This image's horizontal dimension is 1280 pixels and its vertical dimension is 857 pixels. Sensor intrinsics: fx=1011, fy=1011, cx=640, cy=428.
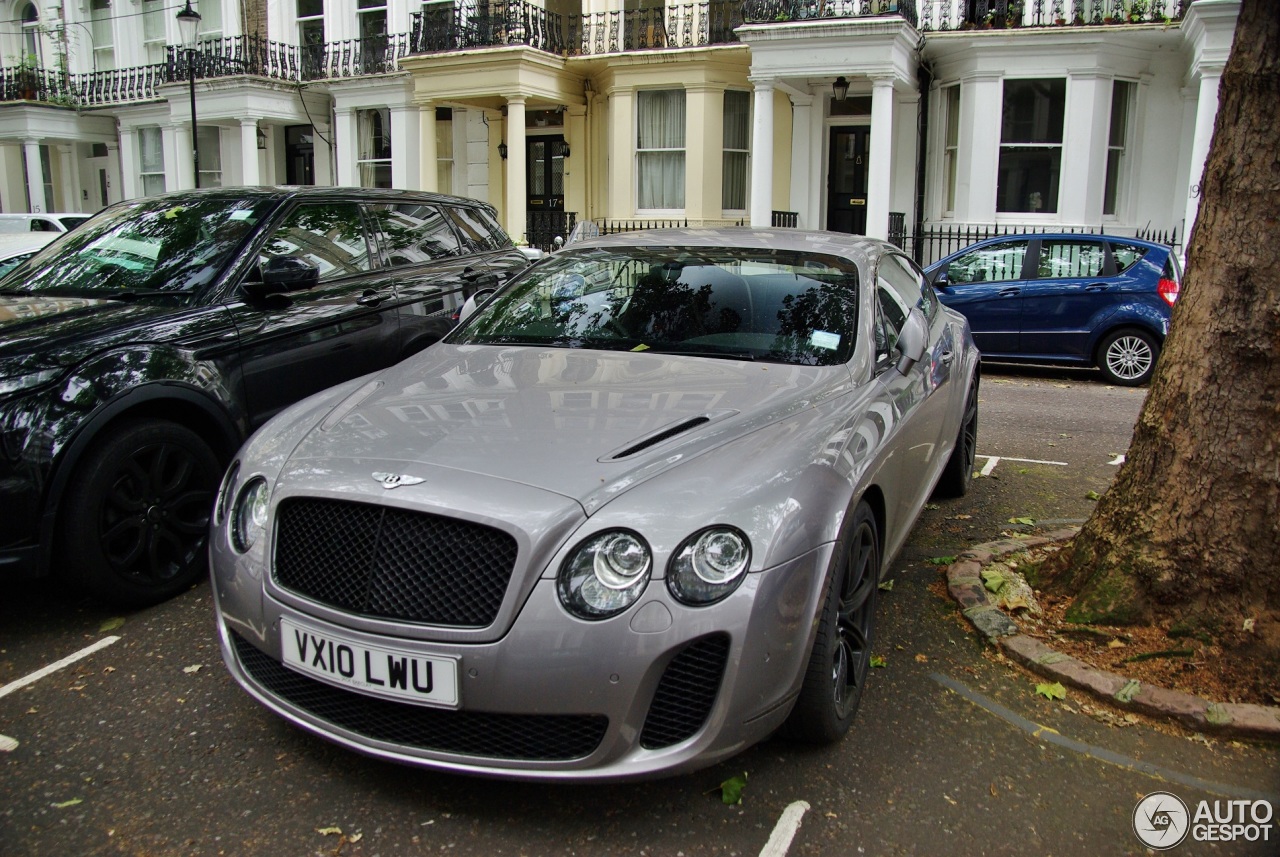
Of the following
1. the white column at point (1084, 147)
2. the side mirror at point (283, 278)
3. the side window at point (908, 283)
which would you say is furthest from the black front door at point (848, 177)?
the side mirror at point (283, 278)

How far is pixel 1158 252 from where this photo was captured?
10.8m

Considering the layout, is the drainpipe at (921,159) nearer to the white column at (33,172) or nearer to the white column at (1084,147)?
the white column at (1084,147)

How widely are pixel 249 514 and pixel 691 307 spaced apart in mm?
1945

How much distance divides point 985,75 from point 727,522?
15.9 meters

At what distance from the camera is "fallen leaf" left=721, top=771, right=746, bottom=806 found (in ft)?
9.36

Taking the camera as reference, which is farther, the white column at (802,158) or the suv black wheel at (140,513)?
the white column at (802,158)

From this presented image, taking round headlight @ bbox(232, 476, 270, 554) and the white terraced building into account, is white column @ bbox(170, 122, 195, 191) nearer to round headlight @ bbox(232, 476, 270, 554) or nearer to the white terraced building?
the white terraced building

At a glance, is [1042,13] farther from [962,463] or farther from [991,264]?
[962,463]

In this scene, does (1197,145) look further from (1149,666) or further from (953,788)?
(953,788)

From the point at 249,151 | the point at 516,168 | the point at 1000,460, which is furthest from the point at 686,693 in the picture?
the point at 249,151

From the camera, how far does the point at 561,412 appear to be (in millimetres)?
3297

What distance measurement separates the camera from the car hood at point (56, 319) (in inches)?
156

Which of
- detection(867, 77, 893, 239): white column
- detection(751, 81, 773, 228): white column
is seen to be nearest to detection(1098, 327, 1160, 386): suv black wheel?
detection(867, 77, 893, 239): white column

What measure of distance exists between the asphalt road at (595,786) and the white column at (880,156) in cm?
1306
